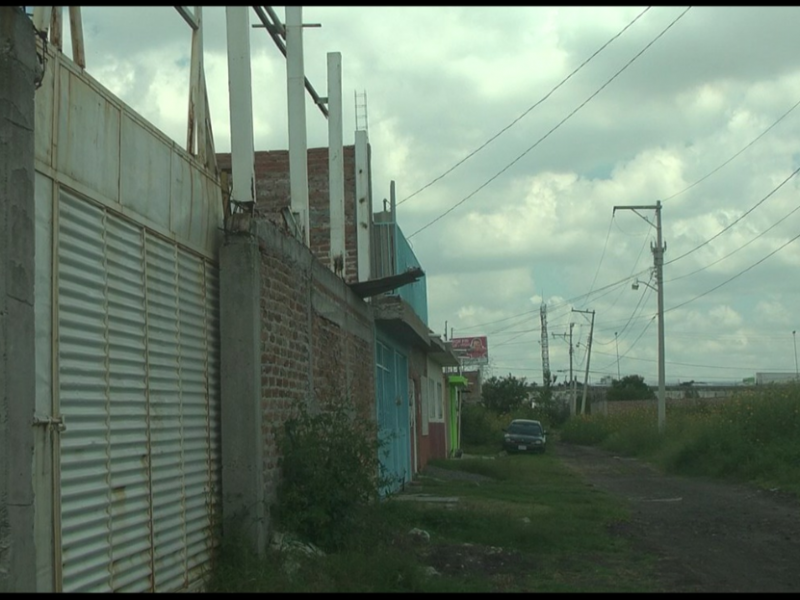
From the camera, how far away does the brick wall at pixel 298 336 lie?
9.63 m

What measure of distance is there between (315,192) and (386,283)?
4977mm

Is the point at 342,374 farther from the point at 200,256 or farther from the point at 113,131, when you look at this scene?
the point at 113,131

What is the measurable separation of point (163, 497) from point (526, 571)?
4.35 m

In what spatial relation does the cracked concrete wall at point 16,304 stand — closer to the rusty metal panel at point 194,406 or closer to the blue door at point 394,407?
the rusty metal panel at point 194,406

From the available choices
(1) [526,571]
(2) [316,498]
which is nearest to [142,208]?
(2) [316,498]

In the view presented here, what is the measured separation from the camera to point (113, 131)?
6.89 m

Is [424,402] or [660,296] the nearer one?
[424,402]

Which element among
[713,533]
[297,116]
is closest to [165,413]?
[297,116]

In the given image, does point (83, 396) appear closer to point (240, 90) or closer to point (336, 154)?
point (240, 90)

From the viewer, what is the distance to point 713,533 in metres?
13.8

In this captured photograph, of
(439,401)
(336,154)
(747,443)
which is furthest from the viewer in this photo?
(439,401)

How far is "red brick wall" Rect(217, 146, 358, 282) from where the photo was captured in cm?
1855

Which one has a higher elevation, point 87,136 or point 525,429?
point 87,136

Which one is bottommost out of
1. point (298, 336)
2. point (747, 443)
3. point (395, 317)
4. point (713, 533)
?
point (713, 533)
